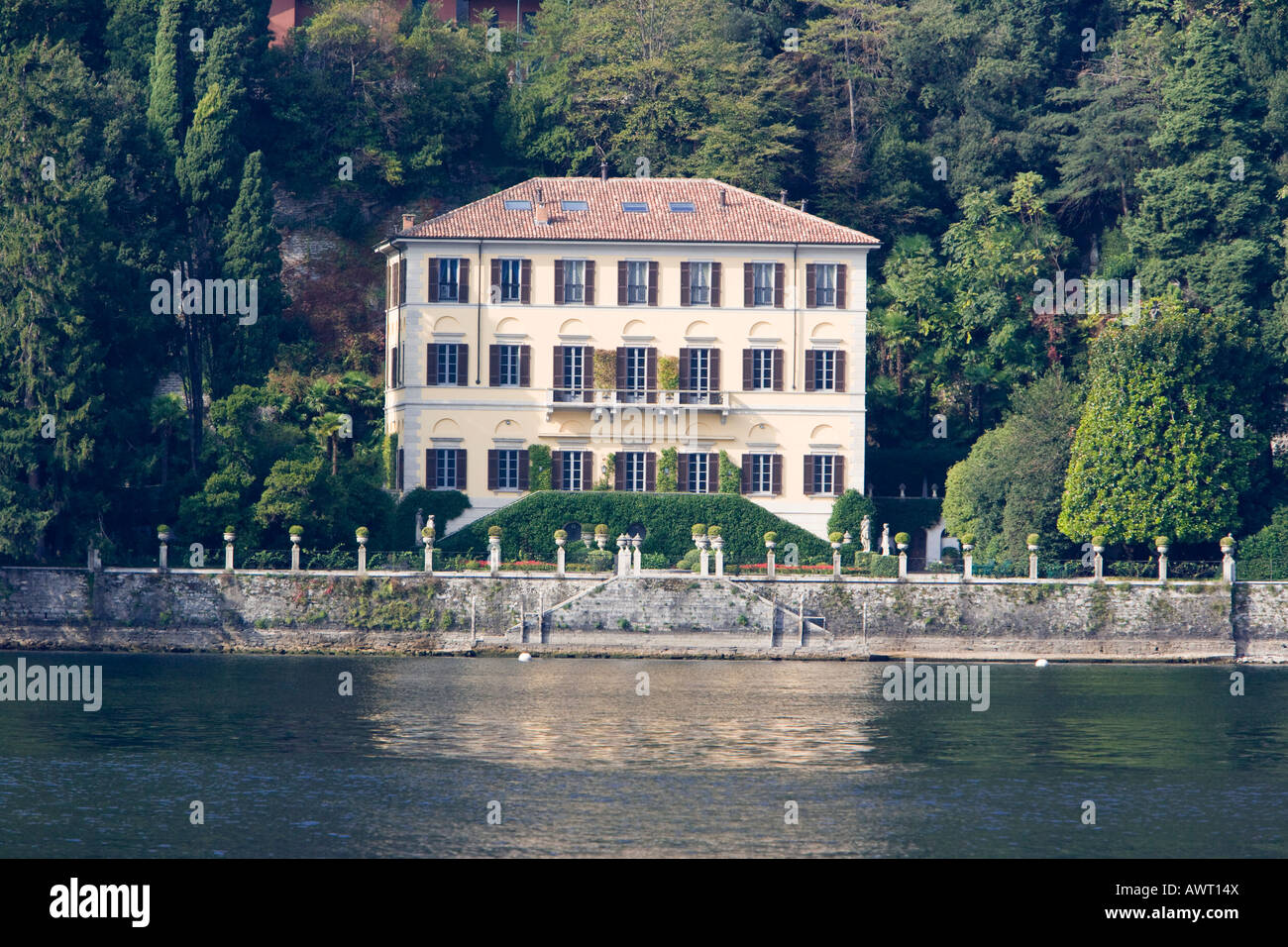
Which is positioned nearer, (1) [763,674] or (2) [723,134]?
(1) [763,674]

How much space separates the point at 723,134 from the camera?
67.2 m

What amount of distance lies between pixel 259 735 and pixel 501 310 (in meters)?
25.0

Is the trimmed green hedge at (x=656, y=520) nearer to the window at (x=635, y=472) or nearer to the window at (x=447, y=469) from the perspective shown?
the window at (x=635, y=472)

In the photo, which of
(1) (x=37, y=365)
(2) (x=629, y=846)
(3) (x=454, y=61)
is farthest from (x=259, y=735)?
(3) (x=454, y=61)

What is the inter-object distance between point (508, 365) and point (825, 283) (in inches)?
427

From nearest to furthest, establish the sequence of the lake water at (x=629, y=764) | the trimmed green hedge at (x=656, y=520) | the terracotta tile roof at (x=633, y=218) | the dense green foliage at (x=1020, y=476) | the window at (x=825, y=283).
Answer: the lake water at (x=629, y=764) < the dense green foliage at (x=1020, y=476) < the trimmed green hedge at (x=656, y=520) < the terracotta tile roof at (x=633, y=218) < the window at (x=825, y=283)

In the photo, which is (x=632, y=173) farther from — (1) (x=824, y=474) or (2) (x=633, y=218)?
(1) (x=824, y=474)

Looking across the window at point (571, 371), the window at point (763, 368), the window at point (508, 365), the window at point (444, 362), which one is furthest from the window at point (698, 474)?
the window at point (444, 362)

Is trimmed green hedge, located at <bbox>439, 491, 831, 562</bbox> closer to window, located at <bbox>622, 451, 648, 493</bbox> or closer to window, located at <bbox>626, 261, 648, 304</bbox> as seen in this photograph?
window, located at <bbox>622, 451, 648, 493</bbox>

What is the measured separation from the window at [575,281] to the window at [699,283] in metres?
3.57

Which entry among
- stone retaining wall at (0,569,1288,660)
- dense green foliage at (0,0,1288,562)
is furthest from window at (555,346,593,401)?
stone retaining wall at (0,569,1288,660)

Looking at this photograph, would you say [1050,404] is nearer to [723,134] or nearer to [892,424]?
[892,424]

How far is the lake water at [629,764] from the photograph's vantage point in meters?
29.2
